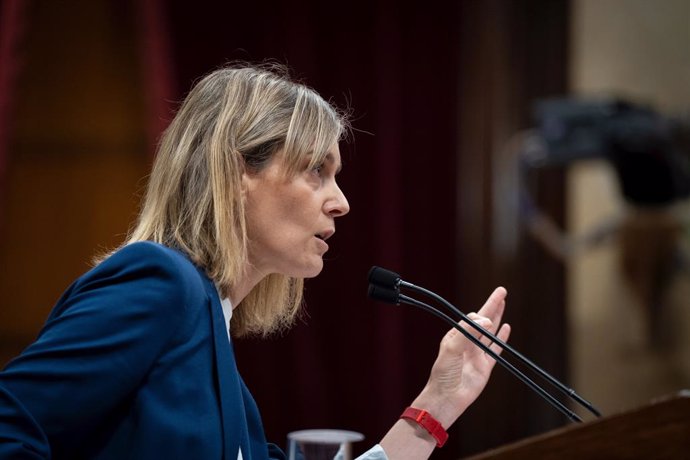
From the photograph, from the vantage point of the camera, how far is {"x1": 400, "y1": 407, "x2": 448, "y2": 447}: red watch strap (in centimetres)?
172

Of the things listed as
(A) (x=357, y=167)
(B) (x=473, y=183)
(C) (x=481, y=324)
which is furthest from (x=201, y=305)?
(B) (x=473, y=183)

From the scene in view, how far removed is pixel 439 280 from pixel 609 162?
759 millimetres

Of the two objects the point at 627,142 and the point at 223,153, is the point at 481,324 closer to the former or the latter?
the point at 223,153

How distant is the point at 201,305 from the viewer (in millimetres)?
1426

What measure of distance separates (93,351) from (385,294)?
0.52 metres

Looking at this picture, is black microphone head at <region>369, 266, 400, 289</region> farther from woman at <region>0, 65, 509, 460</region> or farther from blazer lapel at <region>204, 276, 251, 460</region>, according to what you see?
blazer lapel at <region>204, 276, 251, 460</region>

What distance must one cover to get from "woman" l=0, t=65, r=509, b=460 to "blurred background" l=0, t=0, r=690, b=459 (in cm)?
188

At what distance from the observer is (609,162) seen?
375 centimetres

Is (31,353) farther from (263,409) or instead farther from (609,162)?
(609,162)

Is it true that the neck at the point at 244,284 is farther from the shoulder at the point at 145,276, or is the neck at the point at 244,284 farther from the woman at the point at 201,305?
the shoulder at the point at 145,276

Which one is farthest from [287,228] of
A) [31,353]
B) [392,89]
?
[392,89]

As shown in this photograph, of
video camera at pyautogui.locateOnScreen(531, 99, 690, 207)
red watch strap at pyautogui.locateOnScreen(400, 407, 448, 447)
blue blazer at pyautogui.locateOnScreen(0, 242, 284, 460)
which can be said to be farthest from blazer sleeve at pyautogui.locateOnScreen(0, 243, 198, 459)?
video camera at pyautogui.locateOnScreen(531, 99, 690, 207)

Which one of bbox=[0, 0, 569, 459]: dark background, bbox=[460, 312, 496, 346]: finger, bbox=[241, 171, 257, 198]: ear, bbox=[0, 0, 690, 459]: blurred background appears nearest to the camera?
bbox=[241, 171, 257, 198]: ear

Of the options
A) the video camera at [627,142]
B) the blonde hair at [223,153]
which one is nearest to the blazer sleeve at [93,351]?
the blonde hair at [223,153]
